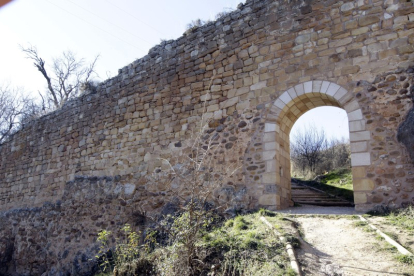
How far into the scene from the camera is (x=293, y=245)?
13.2 feet

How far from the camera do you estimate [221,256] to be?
4.12m

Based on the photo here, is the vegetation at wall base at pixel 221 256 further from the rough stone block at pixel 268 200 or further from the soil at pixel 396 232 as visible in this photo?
the soil at pixel 396 232

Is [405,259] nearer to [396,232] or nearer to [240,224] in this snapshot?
[396,232]

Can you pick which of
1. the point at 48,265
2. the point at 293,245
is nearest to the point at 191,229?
the point at 293,245

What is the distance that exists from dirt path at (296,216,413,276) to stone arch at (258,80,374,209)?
107cm

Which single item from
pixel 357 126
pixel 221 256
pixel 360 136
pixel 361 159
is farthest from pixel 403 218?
pixel 221 256

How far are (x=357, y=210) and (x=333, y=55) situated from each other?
2519 millimetres

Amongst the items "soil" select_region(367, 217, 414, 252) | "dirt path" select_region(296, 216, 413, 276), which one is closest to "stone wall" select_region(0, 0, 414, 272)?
"soil" select_region(367, 217, 414, 252)

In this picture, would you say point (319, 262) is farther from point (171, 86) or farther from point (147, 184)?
point (171, 86)

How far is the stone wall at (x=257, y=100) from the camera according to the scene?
5430 mm

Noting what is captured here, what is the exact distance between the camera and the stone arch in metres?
Answer: 5.42

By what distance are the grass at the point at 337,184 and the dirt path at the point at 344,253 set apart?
3.17 meters

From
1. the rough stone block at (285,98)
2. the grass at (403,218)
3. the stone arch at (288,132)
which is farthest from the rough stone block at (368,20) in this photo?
the grass at (403,218)

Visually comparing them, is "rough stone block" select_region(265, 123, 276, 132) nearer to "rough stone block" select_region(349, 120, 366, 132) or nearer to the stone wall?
the stone wall
